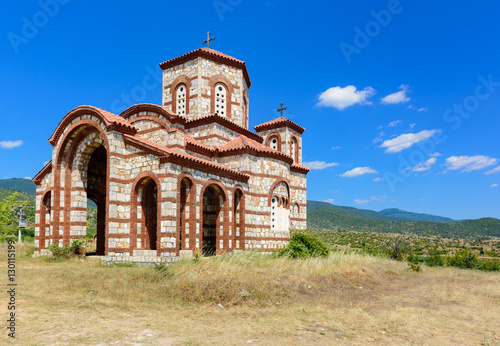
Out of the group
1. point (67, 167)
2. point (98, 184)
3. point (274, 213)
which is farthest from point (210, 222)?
point (67, 167)

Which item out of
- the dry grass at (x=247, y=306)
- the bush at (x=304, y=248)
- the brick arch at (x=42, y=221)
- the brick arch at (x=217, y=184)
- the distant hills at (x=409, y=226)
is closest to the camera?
the dry grass at (x=247, y=306)

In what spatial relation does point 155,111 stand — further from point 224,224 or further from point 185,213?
point 224,224

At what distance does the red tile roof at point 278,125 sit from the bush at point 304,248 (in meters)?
10.2

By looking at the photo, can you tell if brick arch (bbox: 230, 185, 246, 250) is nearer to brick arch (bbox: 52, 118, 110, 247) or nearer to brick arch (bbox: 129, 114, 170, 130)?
brick arch (bbox: 129, 114, 170, 130)

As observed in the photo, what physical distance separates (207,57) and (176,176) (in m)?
10.1

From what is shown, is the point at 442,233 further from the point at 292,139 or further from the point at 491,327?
the point at 491,327

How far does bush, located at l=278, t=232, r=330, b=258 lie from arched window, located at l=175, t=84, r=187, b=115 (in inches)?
401

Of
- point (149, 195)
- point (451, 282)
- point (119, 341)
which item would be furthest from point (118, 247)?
point (451, 282)

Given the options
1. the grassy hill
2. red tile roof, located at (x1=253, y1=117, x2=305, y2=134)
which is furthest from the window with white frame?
the grassy hill

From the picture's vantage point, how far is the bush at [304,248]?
16.7 meters

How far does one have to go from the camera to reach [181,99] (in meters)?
21.7

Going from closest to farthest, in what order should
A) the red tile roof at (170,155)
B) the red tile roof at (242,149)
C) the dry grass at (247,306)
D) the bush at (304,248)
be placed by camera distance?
the dry grass at (247,306)
the red tile roof at (170,155)
the bush at (304,248)
the red tile roof at (242,149)

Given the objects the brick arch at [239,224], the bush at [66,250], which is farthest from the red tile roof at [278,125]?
the bush at [66,250]

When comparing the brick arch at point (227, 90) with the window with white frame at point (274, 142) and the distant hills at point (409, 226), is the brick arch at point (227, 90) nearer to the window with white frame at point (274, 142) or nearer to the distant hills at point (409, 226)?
the window with white frame at point (274, 142)
